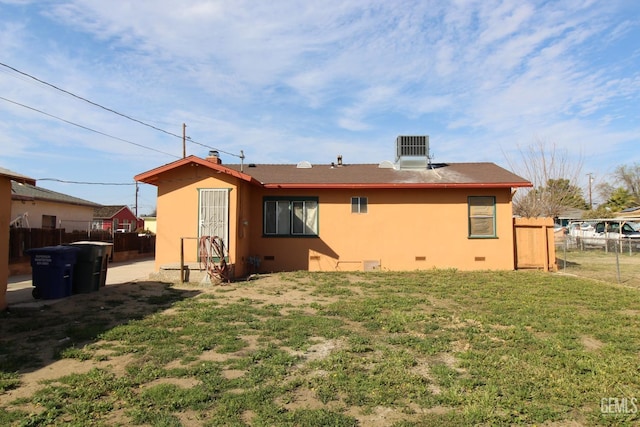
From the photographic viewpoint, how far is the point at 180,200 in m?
11.7

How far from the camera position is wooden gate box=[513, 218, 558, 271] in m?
13.4

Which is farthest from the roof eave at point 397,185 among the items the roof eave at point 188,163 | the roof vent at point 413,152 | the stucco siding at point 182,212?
the roof vent at point 413,152

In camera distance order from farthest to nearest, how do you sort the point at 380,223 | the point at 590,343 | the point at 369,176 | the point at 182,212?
the point at 369,176 → the point at 380,223 → the point at 182,212 → the point at 590,343

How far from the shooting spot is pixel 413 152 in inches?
612

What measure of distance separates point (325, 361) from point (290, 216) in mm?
9137

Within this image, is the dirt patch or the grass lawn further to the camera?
the dirt patch

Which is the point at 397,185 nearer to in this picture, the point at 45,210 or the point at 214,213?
the point at 214,213

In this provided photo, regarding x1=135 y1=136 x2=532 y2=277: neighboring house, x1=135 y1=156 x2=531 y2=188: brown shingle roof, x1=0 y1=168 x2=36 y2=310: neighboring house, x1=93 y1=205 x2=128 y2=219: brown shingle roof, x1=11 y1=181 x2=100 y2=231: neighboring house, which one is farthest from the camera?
x1=93 y1=205 x2=128 y2=219: brown shingle roof

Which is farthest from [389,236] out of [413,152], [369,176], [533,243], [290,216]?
[533,243]

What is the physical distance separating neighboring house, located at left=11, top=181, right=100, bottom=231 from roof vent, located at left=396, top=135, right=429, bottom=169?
15383 millimetres

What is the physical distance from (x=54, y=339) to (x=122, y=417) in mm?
2989

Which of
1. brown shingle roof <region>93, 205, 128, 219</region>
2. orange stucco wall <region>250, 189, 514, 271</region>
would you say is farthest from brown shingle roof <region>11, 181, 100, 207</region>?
brown shingle roof <region>93, 205, 128, 219</region>

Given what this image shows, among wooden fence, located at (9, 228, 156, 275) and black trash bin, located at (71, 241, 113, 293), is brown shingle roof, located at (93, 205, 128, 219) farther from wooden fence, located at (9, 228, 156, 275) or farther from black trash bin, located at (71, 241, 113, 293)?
black trash bin, located at (71, 241, 113, 293)

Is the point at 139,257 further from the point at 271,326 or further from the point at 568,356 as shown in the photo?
the point at 568,356
